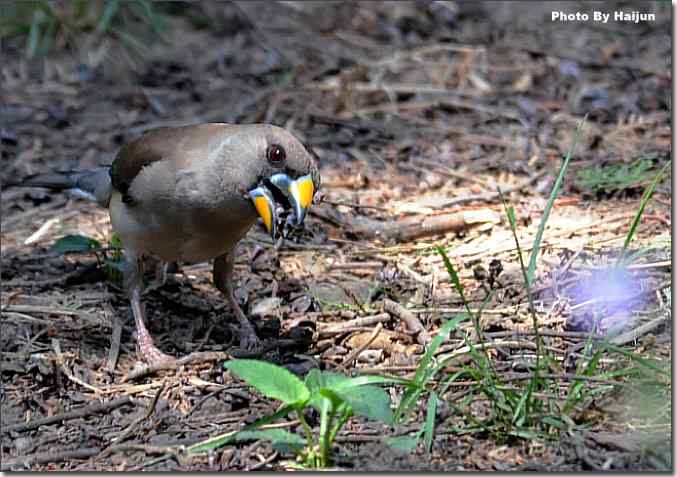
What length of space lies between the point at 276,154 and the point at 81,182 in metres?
2.43

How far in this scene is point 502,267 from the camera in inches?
221

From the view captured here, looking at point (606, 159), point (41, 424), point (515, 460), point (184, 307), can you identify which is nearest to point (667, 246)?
point (606, 159)

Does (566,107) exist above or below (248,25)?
below

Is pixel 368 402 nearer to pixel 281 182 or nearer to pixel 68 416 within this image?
pixel 281 182

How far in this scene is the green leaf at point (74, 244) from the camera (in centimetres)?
602

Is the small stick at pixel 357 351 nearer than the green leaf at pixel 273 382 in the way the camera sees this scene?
No

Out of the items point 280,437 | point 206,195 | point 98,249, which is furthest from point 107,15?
point 280,437

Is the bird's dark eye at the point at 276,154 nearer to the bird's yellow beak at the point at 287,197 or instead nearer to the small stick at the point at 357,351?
the bird's yellow beak at the point at 287,197

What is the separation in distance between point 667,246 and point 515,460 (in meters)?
2.26

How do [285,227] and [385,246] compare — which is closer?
[285,227]

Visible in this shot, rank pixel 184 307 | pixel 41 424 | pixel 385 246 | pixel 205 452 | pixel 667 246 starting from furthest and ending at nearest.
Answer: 1. pixel 385 246
2. pixel 184 307
3. pixel 667 246
4. pixel 41 424
5. pixel 205 452

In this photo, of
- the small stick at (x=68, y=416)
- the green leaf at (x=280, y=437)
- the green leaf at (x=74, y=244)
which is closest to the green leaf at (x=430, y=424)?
the green leaf at (x=280, y=437)

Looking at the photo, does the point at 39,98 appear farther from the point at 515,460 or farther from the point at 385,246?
the point at 515,460

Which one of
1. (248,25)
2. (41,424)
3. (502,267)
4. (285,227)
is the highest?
(248,25)
